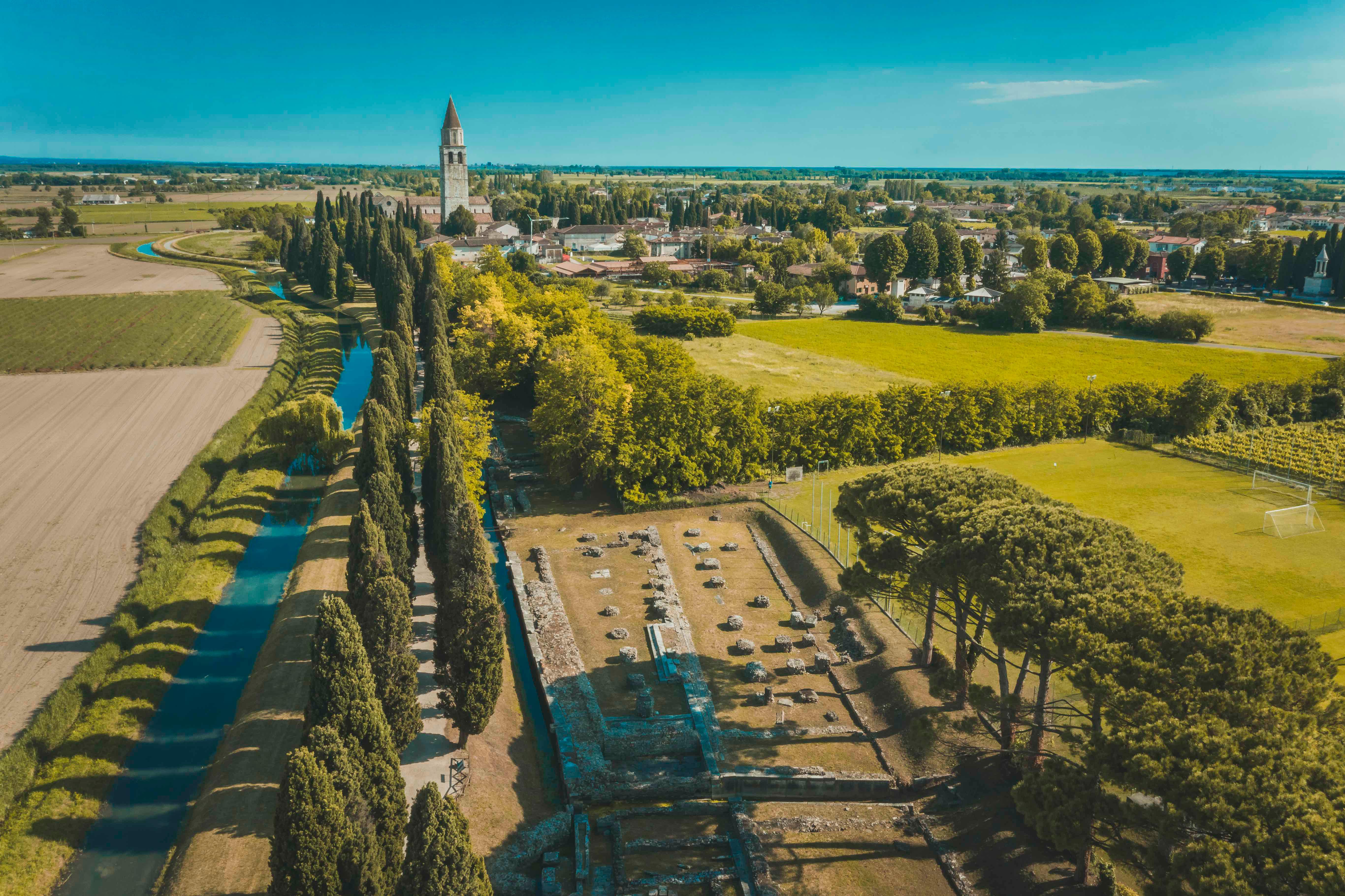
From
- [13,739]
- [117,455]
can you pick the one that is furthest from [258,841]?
[117,455]

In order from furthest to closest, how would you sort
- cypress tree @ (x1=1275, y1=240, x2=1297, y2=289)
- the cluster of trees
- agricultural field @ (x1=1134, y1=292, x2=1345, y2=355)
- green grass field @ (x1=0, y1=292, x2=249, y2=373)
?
cypress tree @ (x1=1275, y1=240, x2=1297, y2=289)
agricultural field @ (x1=1134, y1=292, x2=1345, y2=355)
green grass field @ (x1=0, y1=292, x2=249, y2=373)
the cluster of trees

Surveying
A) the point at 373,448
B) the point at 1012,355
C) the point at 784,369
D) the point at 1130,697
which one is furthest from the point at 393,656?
the point at 1012,355

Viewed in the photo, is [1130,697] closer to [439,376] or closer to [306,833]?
[306,833]

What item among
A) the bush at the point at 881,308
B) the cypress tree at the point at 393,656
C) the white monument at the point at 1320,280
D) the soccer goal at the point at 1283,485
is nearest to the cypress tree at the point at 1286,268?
the white monument at the point at 1320,280

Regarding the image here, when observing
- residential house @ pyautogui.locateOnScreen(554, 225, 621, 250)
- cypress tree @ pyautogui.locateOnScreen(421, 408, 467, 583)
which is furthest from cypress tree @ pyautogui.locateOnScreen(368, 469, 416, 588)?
residential house @ pyautogui.locateOnScreen(554, 225, 621, 250)

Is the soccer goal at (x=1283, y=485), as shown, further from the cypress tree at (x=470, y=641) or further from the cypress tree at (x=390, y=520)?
the cypress tree at (x=390, y=520)

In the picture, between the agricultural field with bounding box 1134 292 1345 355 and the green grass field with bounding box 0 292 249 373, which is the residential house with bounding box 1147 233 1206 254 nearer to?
→ the agricultural field with bounding box 1134 292 1345 355

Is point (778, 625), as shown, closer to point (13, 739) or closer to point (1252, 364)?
point (13, 739)
